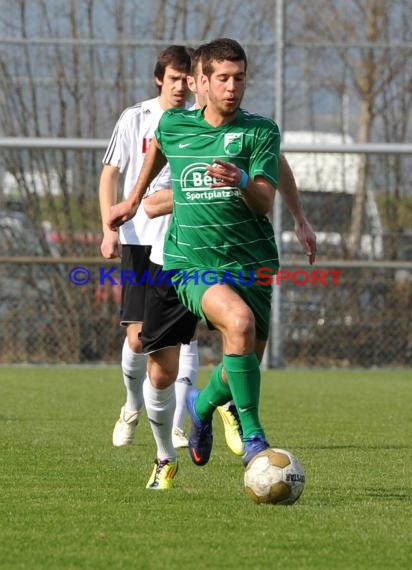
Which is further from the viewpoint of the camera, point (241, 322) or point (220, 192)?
point (220, 192)

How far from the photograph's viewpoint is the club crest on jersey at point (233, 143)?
541 cm

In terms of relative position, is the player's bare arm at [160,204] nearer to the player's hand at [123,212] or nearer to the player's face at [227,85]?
the player's hand at [123,212]

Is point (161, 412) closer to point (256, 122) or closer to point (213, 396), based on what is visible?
point (213, 396)

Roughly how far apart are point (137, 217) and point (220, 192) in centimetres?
195

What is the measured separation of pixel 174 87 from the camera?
7.05m

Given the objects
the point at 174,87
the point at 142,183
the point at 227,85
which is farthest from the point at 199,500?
the point at 174,87

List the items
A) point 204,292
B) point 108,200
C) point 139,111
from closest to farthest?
point 204,292, point 108,200, point 139,111

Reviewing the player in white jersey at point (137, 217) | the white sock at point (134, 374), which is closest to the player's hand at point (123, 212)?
the player in white jersey at point (137, 217)

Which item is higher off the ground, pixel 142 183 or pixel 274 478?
pixel 142 183

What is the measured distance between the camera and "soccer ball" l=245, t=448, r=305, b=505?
4918 mm

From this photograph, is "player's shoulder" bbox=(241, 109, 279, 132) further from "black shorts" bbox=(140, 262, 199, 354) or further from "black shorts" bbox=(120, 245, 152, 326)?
"black shorts" bbox=(120, 245, 152, 326)

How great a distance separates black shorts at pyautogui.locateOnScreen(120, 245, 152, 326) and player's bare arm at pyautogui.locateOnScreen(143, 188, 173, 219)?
612mm

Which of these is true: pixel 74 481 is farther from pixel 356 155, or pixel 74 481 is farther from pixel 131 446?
pixel 356 155

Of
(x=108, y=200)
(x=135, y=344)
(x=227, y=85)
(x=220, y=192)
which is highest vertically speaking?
(x=227, y=85)
